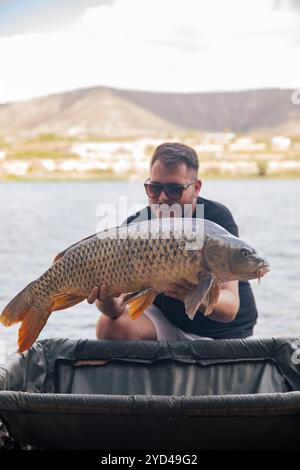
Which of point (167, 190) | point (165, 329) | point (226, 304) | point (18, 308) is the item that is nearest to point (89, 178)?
point (165, 329)

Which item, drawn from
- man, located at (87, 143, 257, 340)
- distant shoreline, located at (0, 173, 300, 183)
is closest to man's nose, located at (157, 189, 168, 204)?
man, located at (87, 143, 257, 340)

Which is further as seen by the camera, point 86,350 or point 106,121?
point 106,121

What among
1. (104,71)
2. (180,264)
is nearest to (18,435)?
(180,264)

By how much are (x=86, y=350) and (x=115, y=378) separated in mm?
105

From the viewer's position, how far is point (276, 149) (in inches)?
1583

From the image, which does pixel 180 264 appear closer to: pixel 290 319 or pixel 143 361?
pixel 143 361

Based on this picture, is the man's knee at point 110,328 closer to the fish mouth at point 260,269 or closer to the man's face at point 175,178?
the man's face at point 175,178

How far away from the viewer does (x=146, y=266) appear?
171 cm

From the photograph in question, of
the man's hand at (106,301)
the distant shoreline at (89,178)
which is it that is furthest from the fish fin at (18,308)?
the distant shoreline at (89,178)

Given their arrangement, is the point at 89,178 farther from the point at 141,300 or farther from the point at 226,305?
the point at 141,300

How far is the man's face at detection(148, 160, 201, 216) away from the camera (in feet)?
6.84

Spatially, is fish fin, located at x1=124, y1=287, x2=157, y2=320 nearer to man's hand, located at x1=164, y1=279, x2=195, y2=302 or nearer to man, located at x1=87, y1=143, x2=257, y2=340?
man's hand, located at x1=164, y1=279, x2=195, y2=302

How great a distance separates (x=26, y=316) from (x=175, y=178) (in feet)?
1.89

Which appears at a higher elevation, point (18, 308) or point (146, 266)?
point (146, 266)
